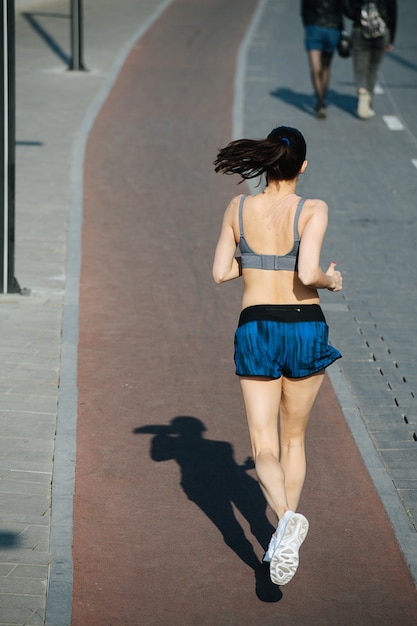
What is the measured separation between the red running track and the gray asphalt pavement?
15 centimetres

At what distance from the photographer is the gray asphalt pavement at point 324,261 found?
248 inches

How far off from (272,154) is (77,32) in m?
17.3

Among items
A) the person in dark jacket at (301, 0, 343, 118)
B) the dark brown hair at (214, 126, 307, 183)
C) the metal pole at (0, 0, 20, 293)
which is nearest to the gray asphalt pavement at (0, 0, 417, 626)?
the metal pole at (0, 0, 20, 293)

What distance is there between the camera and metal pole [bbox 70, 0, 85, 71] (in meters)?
21.5

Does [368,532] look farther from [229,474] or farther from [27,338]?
[27,338]

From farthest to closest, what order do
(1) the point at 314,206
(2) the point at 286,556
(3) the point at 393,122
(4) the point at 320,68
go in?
(3) the point at 393,122 < (4) the point at 320,68 < (1) the point at 314,206 < (2) the point at 286,556

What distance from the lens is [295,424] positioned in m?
5.59

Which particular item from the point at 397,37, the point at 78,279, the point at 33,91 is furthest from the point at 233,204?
the point at 397,37

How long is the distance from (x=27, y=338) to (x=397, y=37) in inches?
833

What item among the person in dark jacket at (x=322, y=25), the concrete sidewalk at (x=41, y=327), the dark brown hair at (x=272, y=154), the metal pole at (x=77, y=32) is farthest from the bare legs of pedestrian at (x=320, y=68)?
the dark brown hair at (x=272, y=154)

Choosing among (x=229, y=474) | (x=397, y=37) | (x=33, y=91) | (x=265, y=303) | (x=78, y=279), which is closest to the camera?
(x=265, y=303)

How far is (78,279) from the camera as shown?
428 inches

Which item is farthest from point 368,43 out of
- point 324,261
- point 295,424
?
point 295,424

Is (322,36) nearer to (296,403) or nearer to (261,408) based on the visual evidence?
(296,403)
